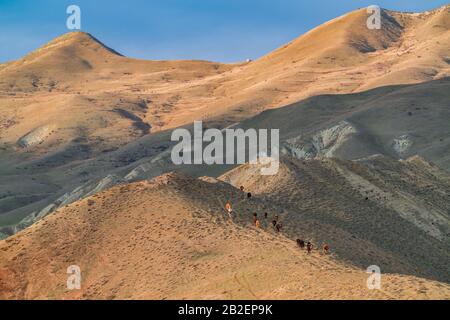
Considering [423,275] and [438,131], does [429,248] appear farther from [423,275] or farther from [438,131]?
[438,131]

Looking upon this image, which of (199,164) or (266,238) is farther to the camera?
(199,164)

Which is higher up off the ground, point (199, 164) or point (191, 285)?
point (199, 164)

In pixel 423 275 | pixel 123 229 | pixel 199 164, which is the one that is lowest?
pixel 423 275

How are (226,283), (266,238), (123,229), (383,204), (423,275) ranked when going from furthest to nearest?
(383,204) → (423,275) → (123,229) → (266,238) → (226,283)
